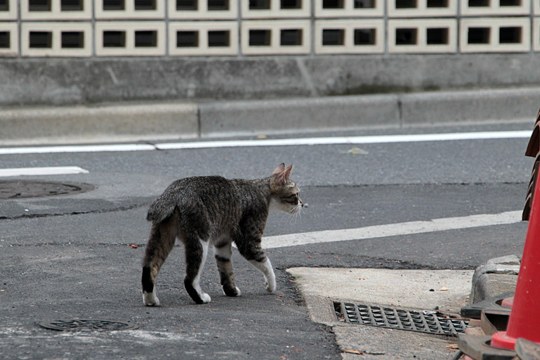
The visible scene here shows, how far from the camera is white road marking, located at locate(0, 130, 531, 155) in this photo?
462 inches

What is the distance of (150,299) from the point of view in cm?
632

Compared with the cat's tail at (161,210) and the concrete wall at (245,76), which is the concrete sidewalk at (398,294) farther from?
the concrete wall at (245,76)

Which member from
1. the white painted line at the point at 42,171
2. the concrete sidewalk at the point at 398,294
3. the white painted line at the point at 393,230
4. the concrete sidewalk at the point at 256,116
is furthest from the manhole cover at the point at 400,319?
the concrete sidewalk at the point at 256,116

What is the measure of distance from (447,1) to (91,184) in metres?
5.06

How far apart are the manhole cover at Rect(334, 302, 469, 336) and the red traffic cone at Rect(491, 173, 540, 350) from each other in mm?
1733

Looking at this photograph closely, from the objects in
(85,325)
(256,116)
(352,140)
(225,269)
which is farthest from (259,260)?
(256,116)

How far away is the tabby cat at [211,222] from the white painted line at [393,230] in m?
1.05

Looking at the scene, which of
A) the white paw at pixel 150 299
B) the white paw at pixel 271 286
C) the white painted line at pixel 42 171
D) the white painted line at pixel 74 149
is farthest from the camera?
the white painted line at pixel 74 149

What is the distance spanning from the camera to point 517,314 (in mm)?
4613

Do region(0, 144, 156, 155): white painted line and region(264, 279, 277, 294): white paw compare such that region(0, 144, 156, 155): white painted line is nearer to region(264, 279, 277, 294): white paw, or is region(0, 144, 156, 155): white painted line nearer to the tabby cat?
the tabby cat

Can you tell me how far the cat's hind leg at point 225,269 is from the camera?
6793 mm

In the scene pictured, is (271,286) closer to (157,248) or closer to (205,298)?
(205,298)

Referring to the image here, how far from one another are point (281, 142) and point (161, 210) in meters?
5.72

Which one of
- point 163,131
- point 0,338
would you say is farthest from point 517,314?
point 163,131
